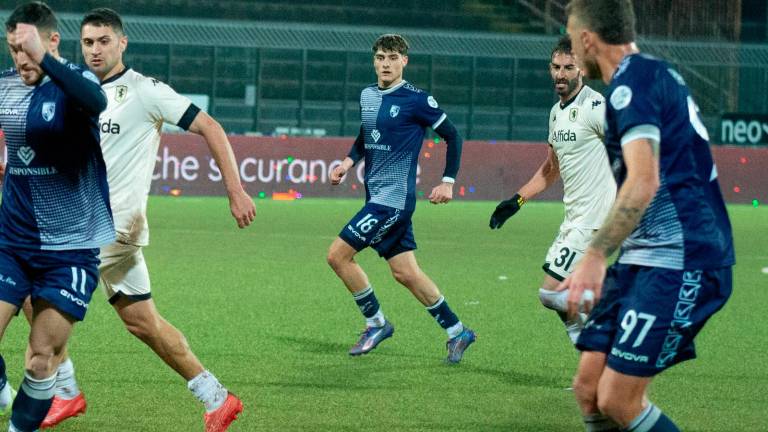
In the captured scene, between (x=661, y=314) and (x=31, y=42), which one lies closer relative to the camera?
(x=661, y=314)

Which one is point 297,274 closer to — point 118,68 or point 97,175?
point 118,68

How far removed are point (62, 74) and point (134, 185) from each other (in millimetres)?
1519

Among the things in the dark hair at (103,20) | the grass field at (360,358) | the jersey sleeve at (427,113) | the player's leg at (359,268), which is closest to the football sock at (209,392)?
the grass field at (360,358)

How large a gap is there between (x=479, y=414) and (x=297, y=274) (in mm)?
6784

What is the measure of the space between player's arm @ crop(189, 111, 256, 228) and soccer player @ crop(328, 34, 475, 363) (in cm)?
316

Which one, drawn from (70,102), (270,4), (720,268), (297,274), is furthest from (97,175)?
(270,4)

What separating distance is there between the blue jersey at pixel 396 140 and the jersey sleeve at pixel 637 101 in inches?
195

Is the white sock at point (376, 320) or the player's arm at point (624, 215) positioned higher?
the player's arm at point (624, 215)

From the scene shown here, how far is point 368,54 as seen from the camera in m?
27.3

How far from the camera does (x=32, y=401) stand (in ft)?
17.7

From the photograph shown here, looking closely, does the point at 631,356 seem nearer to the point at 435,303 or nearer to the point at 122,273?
the point at 122,273

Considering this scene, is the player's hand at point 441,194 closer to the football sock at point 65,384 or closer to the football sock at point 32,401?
the football sock at point 65,384

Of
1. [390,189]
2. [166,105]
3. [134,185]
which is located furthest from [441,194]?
[166,105]

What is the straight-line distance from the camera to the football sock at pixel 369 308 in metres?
9.12
